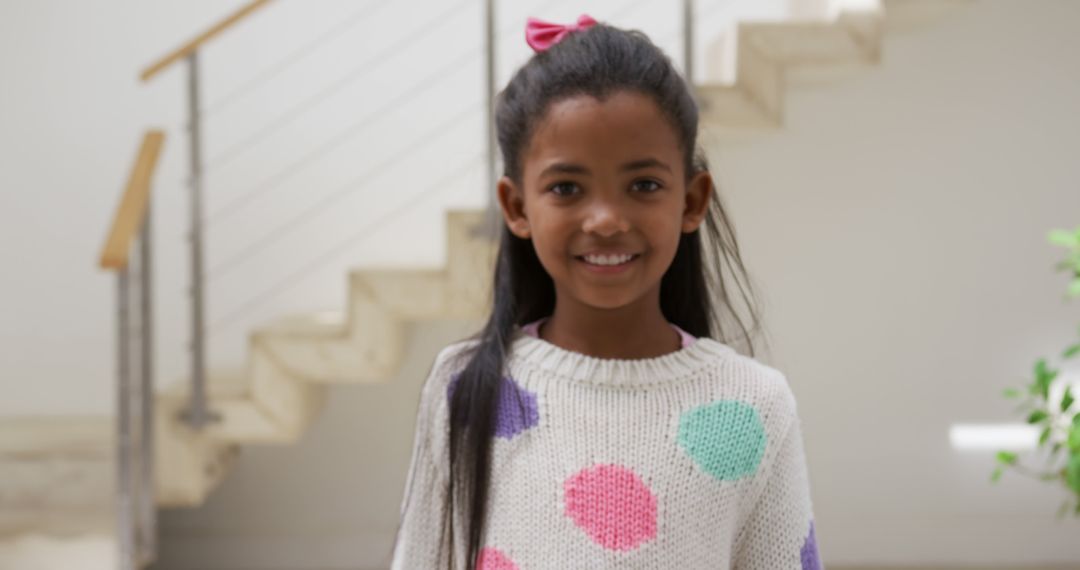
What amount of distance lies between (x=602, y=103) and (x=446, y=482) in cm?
40

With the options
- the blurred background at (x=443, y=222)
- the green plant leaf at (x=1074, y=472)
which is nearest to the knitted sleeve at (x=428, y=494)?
the green plant leaf at (x=1074, y=472)

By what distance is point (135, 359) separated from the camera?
3.31 m

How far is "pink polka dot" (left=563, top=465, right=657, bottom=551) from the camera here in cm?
116

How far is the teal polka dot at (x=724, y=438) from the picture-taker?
3.89ft

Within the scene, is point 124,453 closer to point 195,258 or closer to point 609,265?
point 195,258

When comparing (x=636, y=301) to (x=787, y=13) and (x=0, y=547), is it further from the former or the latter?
(x=787, y=13)

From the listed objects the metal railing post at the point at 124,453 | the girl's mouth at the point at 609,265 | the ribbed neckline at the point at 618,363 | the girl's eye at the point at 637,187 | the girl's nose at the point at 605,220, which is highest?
the girl's eye at the point at 637,187

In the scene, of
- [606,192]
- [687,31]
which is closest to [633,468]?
[606,192]

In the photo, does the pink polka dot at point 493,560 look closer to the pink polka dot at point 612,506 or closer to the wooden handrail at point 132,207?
the pink polka dot at point 612,506

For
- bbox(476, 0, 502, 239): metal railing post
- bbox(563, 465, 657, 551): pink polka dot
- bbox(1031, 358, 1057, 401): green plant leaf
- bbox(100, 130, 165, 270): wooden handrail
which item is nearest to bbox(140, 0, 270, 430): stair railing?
bbox(100, 130, 165, 270): wooden handrail

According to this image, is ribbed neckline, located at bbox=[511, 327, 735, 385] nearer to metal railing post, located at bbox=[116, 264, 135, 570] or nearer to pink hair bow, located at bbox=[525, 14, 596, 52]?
pink hair bow, located at bbox=[525, 14, 596, 52]

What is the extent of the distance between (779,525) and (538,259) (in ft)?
1.15

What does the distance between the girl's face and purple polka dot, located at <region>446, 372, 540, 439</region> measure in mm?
121

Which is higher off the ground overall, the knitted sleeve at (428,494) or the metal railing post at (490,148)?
the metal railing post at (490,148)
